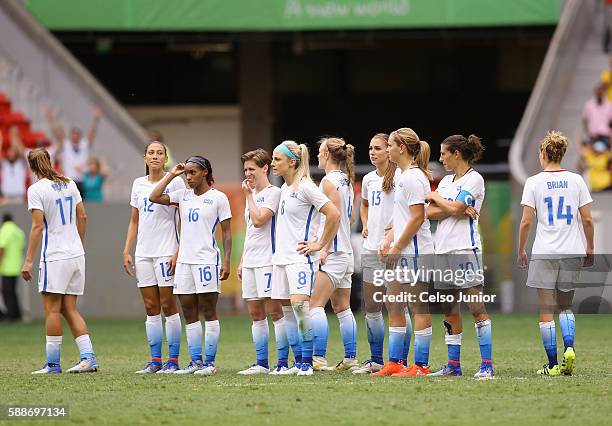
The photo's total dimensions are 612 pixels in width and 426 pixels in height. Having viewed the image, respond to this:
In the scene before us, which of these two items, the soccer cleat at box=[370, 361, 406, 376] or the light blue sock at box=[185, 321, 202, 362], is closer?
the soccer cleat at box=[370, 361, 406, 376]

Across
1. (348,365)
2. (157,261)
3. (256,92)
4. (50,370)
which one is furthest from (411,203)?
(256,92)

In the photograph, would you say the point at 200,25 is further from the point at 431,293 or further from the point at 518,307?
the point at 431,293

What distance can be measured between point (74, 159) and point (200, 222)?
40.7ft

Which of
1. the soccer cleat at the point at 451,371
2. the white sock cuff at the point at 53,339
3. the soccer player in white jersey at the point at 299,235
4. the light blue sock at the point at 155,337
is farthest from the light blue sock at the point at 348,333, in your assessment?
the white sock cuff at the point at 53,339

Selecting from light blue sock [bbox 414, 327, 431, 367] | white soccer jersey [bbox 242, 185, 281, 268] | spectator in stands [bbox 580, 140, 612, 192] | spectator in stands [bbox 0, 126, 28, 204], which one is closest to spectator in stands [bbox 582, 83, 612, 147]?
spectator in stands [bbox 580, 140, 612, 192]

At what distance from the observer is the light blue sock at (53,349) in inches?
516

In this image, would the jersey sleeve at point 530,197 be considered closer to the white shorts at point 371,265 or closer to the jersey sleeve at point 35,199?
the white shorts at point 371,265

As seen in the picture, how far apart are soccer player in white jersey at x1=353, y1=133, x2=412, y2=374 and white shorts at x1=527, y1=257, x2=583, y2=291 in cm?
140

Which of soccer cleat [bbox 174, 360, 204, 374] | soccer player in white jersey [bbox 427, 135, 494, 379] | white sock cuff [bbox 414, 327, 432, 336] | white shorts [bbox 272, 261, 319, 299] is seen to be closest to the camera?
soccer player in white jersey [bbox 427, 135, 494, 379]

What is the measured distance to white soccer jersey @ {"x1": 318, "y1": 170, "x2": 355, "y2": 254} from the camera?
12.7 meters

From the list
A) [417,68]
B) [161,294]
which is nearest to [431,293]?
[161,294]

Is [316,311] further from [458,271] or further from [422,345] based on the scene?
[458,271]

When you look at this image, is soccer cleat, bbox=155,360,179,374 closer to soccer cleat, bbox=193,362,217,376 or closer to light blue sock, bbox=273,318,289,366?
soccer cleat, bbox=193,362,217,376

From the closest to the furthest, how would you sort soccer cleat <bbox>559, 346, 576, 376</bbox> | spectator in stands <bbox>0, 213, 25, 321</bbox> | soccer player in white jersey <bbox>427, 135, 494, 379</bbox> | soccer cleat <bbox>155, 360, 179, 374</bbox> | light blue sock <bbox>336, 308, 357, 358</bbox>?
soccer player in white jersey <bbox>427, 135, 494, 379</bbox>
soccer cleat <bbox>559, 346, 576, 376</bbox>
soccer cleat <bbox>155, 360, 179, 374</bbox>
light blue sock <bbox>336, 308, 357, 358</bbox>
spectator in stands <bbox>0, 213, 25, 321</bbox>
